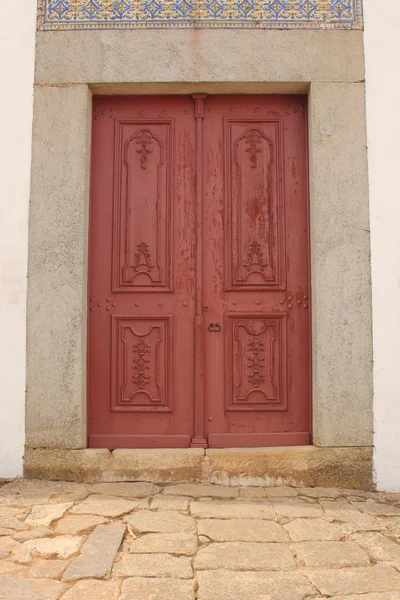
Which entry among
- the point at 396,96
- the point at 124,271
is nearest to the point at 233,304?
the point at 124,271

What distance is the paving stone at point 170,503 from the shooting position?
341cm

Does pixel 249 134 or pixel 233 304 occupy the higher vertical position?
pixel 249 134

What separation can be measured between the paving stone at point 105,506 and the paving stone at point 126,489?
0.12 meters

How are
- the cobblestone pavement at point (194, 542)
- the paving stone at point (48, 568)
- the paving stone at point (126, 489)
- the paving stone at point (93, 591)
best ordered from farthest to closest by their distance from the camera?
1. the paving stone at point (126, 489)
2. the paving stone at point (48, 568)
3. the cobblestone pavement at point (194, 542)
4. the paving stone at point (93, 591)

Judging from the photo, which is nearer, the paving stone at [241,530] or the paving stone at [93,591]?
the paving stone at [93,591]

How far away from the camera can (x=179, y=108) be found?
4398mm

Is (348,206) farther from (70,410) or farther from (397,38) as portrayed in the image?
(70,410)

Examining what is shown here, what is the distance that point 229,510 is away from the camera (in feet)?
11.1

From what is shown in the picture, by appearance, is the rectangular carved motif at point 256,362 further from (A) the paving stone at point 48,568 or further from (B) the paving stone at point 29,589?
(B) the paving stone at point 29,589

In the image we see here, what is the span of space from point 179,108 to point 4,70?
1.27 meters

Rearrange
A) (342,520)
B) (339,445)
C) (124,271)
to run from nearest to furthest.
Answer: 1. (342,520)
2. (339,445)
3. (124,271)

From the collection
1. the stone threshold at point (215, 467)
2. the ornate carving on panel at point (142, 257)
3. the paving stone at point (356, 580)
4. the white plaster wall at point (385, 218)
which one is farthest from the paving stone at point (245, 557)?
the ornate carving on panel at point (142, 257)

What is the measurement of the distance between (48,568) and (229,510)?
1172 mm

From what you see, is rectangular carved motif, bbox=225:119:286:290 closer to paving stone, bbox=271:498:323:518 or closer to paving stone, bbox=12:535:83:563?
paving stone, bbox=271:498:323:518
